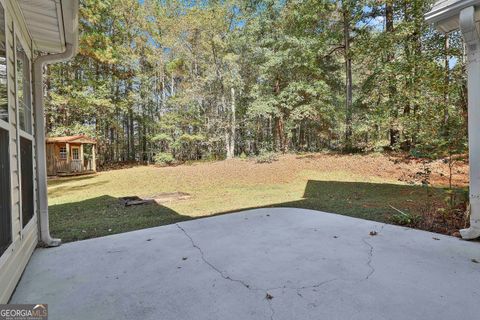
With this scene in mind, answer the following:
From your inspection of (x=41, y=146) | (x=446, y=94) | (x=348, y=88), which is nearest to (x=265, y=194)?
(x=446, y=94)

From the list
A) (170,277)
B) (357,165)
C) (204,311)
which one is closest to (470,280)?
(204,311)

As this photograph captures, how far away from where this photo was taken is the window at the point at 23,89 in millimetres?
2367

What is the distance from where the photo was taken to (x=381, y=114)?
8.91 meters

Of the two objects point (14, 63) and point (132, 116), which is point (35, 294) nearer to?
point (14, 63)

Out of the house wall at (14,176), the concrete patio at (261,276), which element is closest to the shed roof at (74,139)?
the concrete patio at (261,276)

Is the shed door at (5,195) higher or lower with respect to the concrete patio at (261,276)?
higher

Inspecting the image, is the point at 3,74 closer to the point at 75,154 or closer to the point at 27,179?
the point at 27,179

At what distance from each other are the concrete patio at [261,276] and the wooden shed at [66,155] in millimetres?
11030

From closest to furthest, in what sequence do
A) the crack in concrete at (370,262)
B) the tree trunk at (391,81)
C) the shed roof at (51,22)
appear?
the crack in concrete at (370,262)
the shed roof at (51,22)
the tree trunk at (391,81)

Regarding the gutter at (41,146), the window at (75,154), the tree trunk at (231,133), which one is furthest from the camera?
the tree trunk at (231,133)

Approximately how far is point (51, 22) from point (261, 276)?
293 centimetres

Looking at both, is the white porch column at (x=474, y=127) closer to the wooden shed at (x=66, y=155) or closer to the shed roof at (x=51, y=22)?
the shed roof at (x=51, y=22)

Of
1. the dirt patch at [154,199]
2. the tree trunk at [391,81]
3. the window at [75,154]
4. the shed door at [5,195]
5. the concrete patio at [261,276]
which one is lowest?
the dirt patch at [154,199]

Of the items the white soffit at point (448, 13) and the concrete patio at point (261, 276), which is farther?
the white soffit at point (448, 13)
